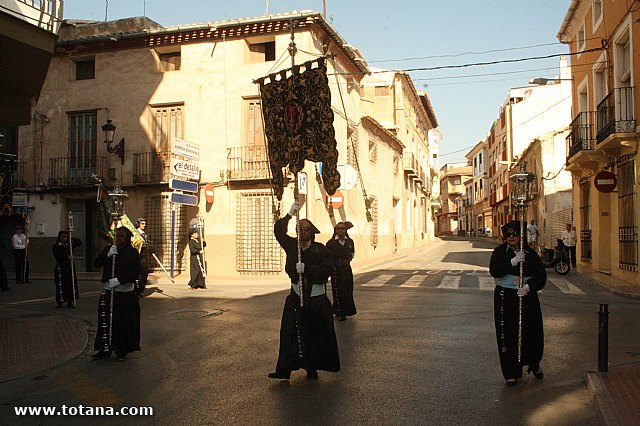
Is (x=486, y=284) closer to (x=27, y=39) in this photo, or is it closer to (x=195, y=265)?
(x=195, y=265)

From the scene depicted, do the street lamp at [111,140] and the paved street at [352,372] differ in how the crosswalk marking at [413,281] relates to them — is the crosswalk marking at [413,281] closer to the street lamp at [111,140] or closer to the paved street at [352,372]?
the paved street at [352,372]

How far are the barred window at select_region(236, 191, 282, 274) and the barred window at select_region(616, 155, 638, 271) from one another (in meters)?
10.7

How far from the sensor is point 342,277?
10.7m

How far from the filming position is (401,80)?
125 feet

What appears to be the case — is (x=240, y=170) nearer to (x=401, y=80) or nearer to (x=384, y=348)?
(x=384, y=348)

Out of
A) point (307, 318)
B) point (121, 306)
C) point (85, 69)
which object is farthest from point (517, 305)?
point (85, 69)

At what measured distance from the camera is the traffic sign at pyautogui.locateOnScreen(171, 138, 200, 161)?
18281mm

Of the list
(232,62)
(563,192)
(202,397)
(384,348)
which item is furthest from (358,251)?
(202,397)

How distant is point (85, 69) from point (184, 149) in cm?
830

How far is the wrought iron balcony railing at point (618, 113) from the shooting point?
1576 centimetres

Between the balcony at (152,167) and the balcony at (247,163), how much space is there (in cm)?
254

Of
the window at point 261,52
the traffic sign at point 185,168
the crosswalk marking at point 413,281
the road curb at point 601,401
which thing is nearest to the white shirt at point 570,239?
the crosswalk marking at point 413,281

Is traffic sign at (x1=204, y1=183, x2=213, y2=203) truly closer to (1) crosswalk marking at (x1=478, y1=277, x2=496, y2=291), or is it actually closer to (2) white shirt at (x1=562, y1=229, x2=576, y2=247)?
(1) crosswalk marking at (x1=478, y1=277, x2=496, y2=291)

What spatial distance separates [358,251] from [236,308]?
1413cm
